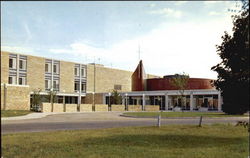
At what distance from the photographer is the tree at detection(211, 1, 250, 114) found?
10.6 meters

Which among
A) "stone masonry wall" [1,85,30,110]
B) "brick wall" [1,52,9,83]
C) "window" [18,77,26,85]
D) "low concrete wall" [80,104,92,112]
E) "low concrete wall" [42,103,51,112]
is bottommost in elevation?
"low concrete wall" [80,104,92,112]

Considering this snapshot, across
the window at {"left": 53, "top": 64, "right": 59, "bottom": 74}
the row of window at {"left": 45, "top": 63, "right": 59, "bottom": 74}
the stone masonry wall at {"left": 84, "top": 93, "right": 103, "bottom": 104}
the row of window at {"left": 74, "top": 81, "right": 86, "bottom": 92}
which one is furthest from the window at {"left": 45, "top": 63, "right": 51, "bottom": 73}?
the stone masonry wall at {"left": 84, "top": 93, "right": 103, "bottom": 104}

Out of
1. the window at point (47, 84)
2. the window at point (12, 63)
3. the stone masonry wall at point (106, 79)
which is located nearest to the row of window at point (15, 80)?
the window at point (12, 63)

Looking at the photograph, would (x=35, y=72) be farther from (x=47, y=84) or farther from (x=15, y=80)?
(x=15, y=80)

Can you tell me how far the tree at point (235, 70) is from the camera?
1059cm

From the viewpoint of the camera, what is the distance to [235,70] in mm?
11016

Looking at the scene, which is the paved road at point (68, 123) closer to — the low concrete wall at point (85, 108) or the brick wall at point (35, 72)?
the low concrete wall at point (85, 108)

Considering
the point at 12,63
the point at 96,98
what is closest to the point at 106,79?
the point at 96,98

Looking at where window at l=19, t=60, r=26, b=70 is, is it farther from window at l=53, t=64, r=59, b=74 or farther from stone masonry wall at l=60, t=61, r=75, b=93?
stone masonry wall at l=60, t=61, r=75, b=93

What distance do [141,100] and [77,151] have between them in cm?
6189

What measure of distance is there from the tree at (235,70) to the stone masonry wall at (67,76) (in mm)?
54824

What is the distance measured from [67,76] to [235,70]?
5720 cm

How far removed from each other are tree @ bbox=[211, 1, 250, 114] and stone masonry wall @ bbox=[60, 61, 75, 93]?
54.8m

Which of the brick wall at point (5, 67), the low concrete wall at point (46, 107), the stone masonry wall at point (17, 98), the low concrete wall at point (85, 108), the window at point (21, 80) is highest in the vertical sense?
the brick wall at point (5, 67)
